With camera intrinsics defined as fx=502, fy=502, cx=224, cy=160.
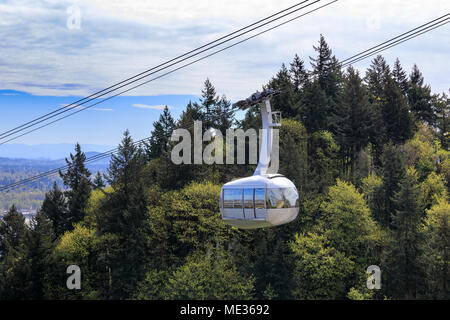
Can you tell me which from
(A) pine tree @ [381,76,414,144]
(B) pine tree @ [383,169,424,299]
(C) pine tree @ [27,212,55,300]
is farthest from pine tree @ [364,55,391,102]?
(C) pine tree @ [27,212,55,300]

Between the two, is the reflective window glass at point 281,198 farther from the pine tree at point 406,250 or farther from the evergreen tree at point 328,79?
the evergreen tree at point 328,79

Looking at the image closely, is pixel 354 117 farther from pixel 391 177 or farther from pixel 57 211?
pixel 57 211

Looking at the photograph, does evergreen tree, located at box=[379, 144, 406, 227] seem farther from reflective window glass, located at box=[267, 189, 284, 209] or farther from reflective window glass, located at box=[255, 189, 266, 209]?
reflective window glass, located at box=[255, 189, 266, 209]

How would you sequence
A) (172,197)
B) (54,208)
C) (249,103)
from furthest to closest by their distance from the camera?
(54,208) < (172,197) < (249,103)

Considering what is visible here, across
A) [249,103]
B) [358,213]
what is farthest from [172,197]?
[249,103]

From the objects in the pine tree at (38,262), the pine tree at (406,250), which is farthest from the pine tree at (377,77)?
the pine tree at (38,262)
